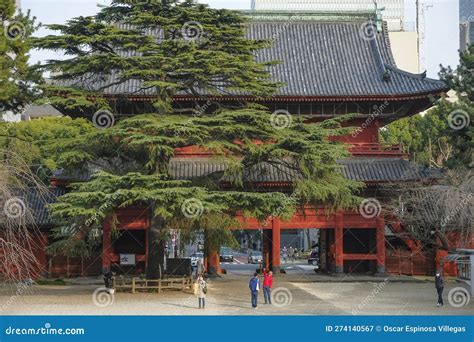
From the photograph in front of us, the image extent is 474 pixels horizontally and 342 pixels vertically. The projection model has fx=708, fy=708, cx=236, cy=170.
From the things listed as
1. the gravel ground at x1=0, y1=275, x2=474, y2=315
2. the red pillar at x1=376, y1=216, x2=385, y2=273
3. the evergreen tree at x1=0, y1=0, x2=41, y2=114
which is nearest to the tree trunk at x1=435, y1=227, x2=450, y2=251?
the gravel ground at x1=0, y1=275, x2=474, y2=315

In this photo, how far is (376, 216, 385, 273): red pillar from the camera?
3594 cm

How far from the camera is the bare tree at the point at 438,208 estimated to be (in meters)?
Answer: 30.9

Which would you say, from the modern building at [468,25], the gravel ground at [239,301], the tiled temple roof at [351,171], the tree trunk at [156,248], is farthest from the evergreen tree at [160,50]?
the modern building at [468,25]

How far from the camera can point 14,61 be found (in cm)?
3256

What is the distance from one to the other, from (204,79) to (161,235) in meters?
6.39

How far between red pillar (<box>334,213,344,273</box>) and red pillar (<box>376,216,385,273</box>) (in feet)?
5.99

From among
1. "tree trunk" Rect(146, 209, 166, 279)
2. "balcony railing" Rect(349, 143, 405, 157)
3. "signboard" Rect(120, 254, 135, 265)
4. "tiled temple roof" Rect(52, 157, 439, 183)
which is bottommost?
"signboard" Rect(120, 254, 135, 265)

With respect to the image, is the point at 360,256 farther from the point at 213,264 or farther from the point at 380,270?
the point at 213,264

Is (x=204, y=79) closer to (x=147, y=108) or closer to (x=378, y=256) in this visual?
(x=147, y=108)

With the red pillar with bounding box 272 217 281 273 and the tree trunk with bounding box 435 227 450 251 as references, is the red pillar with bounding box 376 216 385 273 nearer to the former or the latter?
the tree trunk with bounding box 435 227 450 251

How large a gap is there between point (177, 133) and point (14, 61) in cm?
1054

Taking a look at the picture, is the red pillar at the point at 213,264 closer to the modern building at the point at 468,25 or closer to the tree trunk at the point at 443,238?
the tree trunk at the point at 443,238

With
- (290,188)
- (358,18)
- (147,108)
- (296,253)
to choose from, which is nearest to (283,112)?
(290,188)

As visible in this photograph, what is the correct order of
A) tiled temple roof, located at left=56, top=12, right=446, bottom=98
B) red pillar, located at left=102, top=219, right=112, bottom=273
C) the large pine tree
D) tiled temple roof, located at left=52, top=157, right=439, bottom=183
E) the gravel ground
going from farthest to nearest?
tiled temple roof, located at left=56, top=12, right=446, bottom=98 → red pillar, located at left=102, top=219, right=112, bottom=273 → tiled temple roof, located at left=52, top=157, right=439, bottom=183 → the large pine tree → the gravel ground
